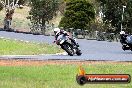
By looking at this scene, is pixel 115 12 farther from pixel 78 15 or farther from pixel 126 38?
pixel 126 38

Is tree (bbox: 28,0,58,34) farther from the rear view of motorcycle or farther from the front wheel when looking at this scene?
the front wheel

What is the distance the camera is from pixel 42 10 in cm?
A: 6762

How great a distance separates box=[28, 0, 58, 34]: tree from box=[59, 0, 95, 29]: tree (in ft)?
8.62

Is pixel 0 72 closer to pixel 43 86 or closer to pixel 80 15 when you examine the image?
pixel 43 86

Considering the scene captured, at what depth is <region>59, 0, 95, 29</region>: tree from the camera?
211 ft

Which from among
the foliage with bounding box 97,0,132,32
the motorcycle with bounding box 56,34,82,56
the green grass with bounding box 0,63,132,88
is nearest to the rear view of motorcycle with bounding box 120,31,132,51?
the motorcycle with bounding box 56,34,82,56

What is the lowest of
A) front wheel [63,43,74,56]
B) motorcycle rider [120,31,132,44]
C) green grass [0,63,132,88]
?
front wheel [63,43,74,56]

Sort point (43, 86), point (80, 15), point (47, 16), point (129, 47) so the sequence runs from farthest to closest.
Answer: point (47, 16), point (80, 15), point (129, 47), point (43, 86)

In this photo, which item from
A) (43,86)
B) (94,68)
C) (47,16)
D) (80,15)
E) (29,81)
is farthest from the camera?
(47,16)

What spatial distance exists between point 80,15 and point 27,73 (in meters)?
49.4

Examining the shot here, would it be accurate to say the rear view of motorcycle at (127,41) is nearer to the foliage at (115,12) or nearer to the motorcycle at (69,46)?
the motorcycle at (69,46)

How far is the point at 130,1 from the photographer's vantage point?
66938 millimetres

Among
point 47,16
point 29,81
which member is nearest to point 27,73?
point 29,81

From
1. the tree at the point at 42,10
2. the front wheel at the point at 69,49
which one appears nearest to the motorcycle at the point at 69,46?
the front wheel at the point at 69,49
